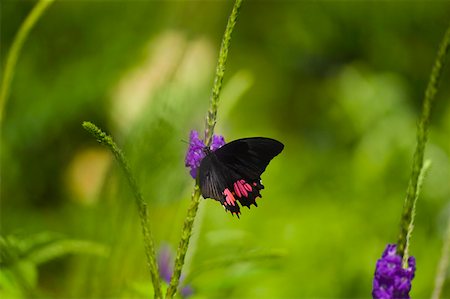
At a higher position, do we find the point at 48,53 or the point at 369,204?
the point at 48,53

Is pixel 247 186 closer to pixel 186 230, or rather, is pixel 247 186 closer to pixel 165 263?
pixel 186 230

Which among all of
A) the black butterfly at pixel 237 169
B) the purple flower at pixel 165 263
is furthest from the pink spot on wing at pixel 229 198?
the purple flower at pixel 165 263

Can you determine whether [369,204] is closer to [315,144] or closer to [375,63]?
[315,144]

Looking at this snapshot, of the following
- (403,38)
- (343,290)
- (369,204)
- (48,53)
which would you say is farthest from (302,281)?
(403,38)

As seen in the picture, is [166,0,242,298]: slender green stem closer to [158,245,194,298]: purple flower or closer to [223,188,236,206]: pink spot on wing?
[223,188,236,206]: pink spot on wing

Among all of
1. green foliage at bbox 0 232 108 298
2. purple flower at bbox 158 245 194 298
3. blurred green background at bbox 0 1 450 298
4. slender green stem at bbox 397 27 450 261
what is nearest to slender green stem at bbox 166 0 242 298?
slender green stem at bbox 397 27 450 261

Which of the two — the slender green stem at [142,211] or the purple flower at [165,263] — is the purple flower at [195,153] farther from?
the purple flower at [165,263]
